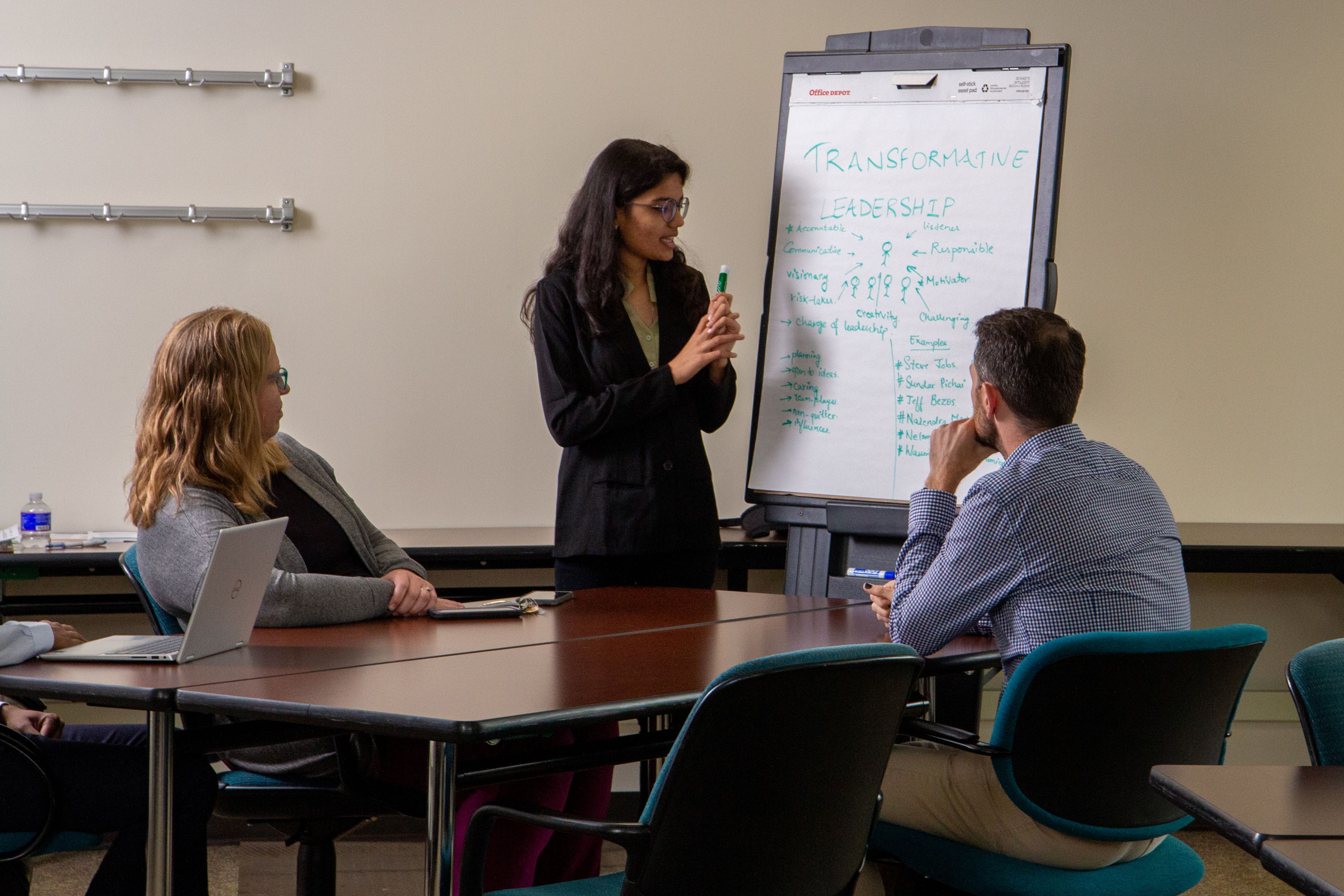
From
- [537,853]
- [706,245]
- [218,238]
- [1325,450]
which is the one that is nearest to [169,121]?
[218,238]

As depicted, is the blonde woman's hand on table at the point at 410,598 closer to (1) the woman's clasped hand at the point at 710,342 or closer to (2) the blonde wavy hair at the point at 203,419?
(2) the blonde wavy hair at the point at 203,419

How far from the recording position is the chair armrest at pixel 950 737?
1585 mm

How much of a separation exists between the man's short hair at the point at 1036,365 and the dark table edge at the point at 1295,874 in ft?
3.28

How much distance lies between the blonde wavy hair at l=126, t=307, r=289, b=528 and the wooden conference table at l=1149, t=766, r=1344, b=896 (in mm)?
1454

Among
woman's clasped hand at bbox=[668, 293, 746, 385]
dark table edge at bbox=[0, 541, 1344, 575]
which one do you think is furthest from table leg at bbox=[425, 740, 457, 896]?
dark table edge at bbox=[0, 541, 1344, 575]

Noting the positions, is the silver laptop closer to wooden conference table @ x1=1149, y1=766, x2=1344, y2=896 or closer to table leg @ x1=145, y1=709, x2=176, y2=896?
table leg @ x1=145, y1=709, x2=176, y2=896

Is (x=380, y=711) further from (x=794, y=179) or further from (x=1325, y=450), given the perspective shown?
(x=1325, y=450)

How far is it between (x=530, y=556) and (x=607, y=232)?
2.89ft

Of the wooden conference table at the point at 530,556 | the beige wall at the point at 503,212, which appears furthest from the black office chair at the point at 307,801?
the beige wall at the point at 503,212

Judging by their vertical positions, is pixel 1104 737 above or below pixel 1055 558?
below

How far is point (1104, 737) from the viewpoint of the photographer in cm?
156

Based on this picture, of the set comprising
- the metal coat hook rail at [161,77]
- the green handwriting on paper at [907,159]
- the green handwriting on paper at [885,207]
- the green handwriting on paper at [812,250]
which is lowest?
the green handwriting on paper at [812,250]

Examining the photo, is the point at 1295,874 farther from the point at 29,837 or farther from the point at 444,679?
the point at 29,837

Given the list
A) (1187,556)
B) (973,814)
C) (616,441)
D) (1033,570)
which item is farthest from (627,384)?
(1187,556)
